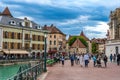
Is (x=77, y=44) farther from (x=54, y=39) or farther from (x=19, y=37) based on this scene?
(x=19, y=37)

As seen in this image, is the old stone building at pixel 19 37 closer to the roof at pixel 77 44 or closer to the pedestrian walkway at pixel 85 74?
the pedestrian walkway at pixel 85 74

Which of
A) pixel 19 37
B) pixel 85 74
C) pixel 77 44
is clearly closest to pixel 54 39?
pixel 77 44

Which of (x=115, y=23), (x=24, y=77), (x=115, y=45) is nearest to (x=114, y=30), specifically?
(x=115, y=23)

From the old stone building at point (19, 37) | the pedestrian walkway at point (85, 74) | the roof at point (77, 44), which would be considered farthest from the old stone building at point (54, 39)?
the pedestrian walkway at point (85, 74)

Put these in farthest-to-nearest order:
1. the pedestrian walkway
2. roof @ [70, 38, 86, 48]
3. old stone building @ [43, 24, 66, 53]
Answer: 1. roof @ [70, 38, 86, 48]
2. old stone building @ [43, 24, 66, 53]
3. the pedestrian walkway

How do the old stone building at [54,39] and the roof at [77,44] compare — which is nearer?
the old stone building at [54,39]

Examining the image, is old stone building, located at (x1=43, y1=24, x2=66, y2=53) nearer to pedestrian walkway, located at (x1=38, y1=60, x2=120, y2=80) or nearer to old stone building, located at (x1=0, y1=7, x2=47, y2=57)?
old stone building, located at (x1=0, y1=7, x2=47, y2=57)

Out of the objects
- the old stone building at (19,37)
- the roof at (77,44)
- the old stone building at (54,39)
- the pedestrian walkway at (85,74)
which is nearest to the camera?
the pedestrian walkway at (85,74)

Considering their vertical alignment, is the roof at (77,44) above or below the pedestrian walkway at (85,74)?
above

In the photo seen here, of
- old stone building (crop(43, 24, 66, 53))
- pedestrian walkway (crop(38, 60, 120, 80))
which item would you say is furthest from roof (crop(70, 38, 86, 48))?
pedestrian walkway (crop(38, 60, 120, 80))

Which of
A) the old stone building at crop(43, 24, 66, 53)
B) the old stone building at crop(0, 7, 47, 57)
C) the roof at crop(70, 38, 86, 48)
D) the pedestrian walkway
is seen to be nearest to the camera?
the pedestrian walkway

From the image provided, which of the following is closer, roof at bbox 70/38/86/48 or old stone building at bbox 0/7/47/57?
old stone building at bbox 0/7/47/57

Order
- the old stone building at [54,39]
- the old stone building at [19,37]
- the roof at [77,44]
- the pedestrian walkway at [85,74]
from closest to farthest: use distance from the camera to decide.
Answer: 1. the pedestrian walkway at [85,74]
2. the old stone building at [19,37]
3. the old stone building at [54,39]
4. the roof at [77,44]

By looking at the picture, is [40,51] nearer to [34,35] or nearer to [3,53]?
[34,35]
